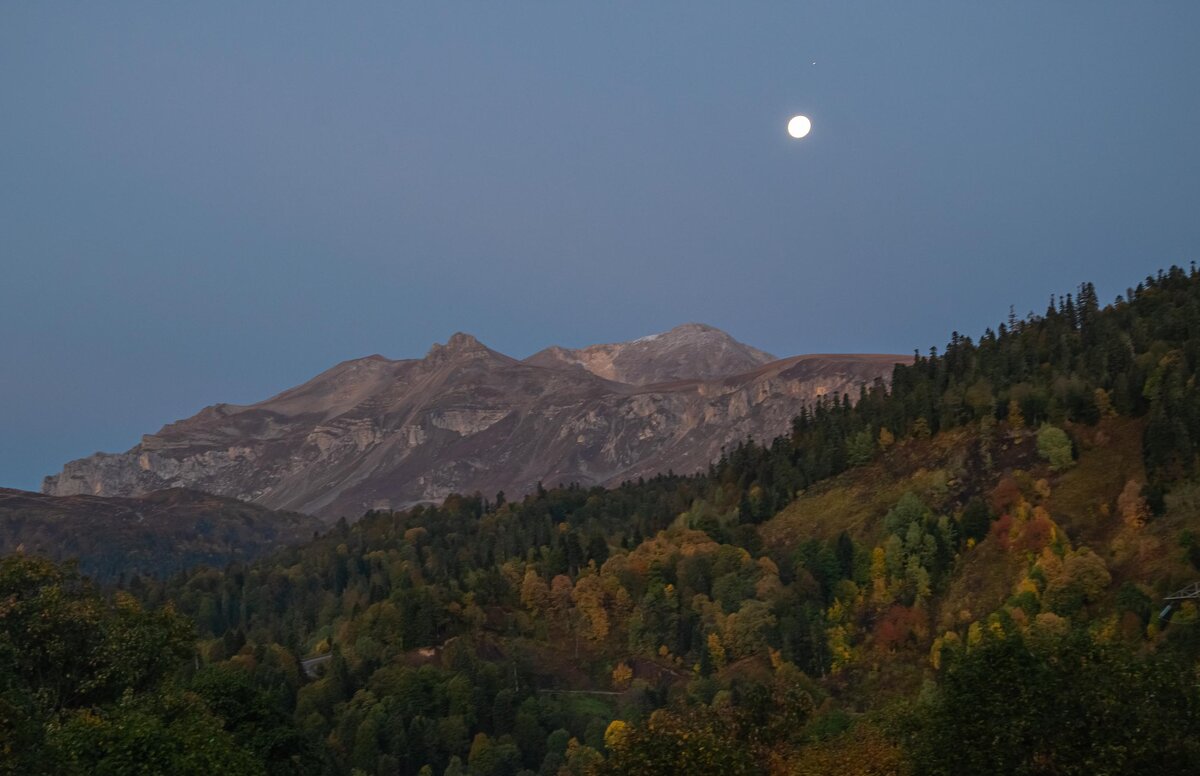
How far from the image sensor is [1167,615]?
135m

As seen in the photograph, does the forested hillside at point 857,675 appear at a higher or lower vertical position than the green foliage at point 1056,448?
lower

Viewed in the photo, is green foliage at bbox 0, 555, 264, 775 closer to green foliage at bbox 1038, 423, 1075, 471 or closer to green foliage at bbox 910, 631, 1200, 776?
→ green foliage at bbox 910, 631, 1200, 776

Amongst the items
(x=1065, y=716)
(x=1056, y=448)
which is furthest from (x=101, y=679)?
(x=1056, y=448)

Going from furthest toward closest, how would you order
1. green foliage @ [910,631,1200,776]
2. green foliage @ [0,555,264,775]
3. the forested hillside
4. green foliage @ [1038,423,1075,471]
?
green foliage @ [1038,423,1075,471], green foliage @ [0,555,264,775], the forested hillside, green foliage @ [910,631,1200,776]

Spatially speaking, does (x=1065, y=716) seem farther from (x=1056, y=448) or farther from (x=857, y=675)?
(x=1056, y=448)

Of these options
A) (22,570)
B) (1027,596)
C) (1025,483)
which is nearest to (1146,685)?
(22,570)

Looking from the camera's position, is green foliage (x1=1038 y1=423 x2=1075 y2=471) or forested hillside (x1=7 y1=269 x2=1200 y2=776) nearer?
forested hillside (x1=7 y1=269 x2=1200 y2=776)

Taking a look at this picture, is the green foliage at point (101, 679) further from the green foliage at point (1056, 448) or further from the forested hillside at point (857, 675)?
the green foliage at point (1056, 448)

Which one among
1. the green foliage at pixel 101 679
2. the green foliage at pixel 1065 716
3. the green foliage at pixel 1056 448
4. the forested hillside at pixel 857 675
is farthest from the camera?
the green foliage at pixel 1056 448

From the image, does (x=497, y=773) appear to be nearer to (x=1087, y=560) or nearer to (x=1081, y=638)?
(x=1087, y=560)

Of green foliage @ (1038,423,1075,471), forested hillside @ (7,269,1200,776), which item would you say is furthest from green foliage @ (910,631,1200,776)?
green foliage @ (1038,423,1075,471)

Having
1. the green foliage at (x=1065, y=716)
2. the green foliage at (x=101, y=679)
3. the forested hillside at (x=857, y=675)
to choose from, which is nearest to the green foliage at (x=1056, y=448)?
the forested hillside at (x=857, y=675)

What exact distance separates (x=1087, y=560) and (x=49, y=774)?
5332 inches

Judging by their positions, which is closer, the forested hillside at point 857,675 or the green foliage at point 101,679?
the forested hillside at point 857,675
